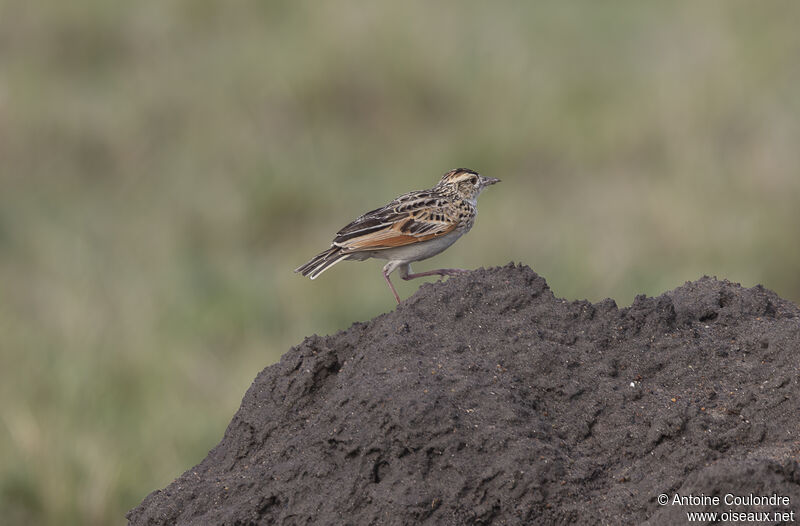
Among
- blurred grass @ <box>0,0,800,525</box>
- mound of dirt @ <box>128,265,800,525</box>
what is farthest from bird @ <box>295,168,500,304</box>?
blurred grass @ <box>0,0,800,525</box>

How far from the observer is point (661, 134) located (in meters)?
14.0

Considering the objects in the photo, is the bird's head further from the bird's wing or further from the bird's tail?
the bird's tail

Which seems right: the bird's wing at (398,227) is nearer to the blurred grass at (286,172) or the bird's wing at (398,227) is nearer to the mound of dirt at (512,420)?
the mound of dirt at (512,420)

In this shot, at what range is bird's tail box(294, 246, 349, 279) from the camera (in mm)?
5641

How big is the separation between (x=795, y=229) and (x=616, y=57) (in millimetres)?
6324

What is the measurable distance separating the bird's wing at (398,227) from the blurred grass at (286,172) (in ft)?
8.76

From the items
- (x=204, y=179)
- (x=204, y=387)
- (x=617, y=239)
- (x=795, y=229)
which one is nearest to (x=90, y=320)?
(x=204, y=387)

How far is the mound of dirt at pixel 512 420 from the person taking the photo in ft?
10.7

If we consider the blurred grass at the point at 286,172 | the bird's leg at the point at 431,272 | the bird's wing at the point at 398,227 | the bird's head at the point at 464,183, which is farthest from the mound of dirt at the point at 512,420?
the blurred grass at the point at 286,172

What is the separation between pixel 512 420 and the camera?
3.42 meters

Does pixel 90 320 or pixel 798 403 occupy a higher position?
pixel 90 320

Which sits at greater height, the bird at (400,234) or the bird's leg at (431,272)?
the bird at (400,234)

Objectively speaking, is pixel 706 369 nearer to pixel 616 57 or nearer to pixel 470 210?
pixel 470 210

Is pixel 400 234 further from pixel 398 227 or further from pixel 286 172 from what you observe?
pixel 286 172
